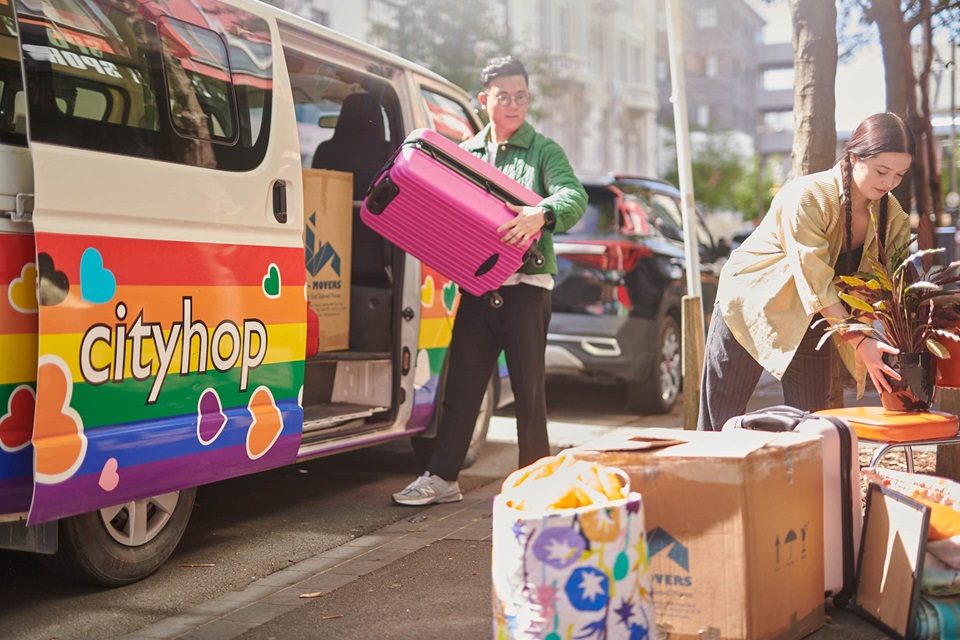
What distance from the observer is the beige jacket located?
382cm

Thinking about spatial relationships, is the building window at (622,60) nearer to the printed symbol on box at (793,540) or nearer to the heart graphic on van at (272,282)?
the heart graphic on van at (272,282)

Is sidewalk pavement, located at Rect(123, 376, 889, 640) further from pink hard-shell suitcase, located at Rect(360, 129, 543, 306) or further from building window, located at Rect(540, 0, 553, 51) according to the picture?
building window, located at Rect(540, 0, 553, 51)

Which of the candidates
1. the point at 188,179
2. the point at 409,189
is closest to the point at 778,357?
the point at 409,189

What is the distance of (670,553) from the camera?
302 cm

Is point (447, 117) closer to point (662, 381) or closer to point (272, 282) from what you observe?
point (272, 282)

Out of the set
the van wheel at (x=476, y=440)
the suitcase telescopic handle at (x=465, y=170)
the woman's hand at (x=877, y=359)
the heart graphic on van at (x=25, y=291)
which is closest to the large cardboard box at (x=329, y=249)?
the van wheel at (x=476, y=440)

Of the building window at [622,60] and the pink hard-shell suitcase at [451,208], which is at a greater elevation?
the building window at [622,60]

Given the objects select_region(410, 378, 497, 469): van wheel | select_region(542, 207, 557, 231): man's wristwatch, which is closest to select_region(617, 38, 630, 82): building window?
select_region(410, 378, 497, 469): van wheel

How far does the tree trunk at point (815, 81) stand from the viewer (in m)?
6.00

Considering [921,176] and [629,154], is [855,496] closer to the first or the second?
[921,176]

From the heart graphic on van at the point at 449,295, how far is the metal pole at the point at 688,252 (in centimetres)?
124

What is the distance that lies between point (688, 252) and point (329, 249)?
212cm

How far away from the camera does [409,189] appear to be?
474 cm

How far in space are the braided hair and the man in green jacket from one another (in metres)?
1.22
